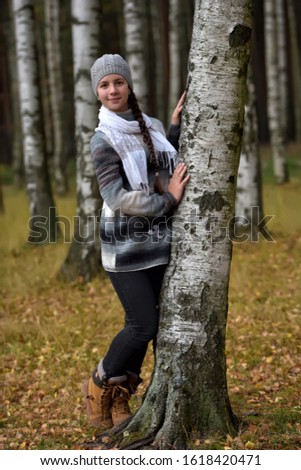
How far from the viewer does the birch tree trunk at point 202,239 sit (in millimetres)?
4188

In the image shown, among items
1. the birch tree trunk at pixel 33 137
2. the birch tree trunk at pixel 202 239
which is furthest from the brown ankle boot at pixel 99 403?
the birch tree trunk at pixel 33 137

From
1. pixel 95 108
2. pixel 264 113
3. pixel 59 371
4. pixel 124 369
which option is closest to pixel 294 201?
pixel 95 108

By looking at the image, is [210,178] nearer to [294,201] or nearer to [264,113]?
[294,201]

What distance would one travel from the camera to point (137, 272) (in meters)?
4.30

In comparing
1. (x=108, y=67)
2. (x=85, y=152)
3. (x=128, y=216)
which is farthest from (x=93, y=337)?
(x=108, y=67)

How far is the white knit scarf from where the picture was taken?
4.20 meters

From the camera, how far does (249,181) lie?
11500 mm

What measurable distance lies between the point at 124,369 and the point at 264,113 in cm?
2409

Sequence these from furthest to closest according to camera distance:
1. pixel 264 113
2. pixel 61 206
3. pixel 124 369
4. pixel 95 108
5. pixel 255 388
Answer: pixel 264 113, pixel 61 206, pixel 95 108, pixel 255 388, pixel 124 369

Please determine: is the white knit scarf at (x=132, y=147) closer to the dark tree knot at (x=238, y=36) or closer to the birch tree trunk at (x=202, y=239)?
the birch tree trunk at (x=202, y=239)

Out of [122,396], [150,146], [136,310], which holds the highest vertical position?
[150,146]

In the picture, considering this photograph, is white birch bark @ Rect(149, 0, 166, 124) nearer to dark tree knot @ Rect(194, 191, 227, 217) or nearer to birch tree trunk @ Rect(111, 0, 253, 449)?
birch tree trunk @ Rect(111, 0, 253, 449)

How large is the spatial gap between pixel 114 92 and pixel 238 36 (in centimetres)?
76

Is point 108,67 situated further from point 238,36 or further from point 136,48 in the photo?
point 136,48
